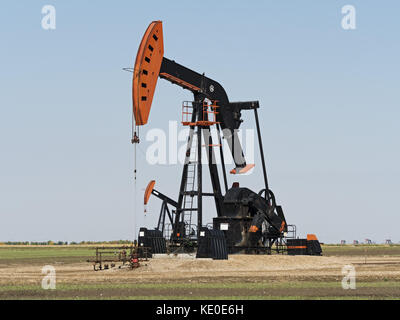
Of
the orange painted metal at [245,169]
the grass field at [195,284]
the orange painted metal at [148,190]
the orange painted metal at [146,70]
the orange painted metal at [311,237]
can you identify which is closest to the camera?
the grass field at [195,284]

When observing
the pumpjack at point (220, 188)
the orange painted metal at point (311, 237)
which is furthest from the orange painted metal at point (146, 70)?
the orange painted metal at point (311, 237)

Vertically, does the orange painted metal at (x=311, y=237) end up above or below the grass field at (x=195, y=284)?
above

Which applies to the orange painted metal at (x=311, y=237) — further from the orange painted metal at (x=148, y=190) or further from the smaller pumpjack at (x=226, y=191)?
the orange painted metal at (x=148, y=190)

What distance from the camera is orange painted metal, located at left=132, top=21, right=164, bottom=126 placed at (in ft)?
89.9

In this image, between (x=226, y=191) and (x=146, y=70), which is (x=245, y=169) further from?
(x=146, y=70)

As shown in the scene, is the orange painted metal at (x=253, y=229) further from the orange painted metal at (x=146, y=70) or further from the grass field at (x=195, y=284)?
the orange painted metal at (x=146, y=70)

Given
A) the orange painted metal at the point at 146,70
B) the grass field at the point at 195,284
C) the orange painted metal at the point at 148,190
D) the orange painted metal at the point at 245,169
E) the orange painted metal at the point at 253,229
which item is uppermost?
the orange painted metal at the point at 146,70

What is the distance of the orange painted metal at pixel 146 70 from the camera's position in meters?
27.4

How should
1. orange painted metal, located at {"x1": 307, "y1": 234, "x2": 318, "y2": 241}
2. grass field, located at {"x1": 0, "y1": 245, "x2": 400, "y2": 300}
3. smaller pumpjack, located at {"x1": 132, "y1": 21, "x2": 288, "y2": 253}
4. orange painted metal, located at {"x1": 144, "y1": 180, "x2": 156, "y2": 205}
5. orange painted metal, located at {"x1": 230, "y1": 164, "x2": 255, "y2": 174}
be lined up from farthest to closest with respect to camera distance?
orange painted metal, located at {"x1": 307, "y1": 234, "x2": 318, "y2": 241}, orange painted metal, located at {"x1": 144, "y1": 180, "x2": 156, "y2": 205}, orange painted metal, located at {"x1": 230, "y1": 164, "x2": 255, "y2": 174}, smaller pumpjack, located at {"x1": 132, "y1": 21, "x2": 288, "y2": 253}, grass field, located at {"x1": 0, "y1": 245, "x2": 400, "y2": 300}

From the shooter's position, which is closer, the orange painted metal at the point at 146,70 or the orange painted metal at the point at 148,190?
the orange painted metal at the point at 146,70

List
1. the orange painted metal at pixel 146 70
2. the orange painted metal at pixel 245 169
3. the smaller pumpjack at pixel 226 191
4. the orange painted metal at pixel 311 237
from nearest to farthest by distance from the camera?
the orange painted metal at pixel 146 70 < the smaller pumpjack at pixel 226 191 < the orange painted metal at pixel 245 169 < the orange painted metal at pixel 311 237

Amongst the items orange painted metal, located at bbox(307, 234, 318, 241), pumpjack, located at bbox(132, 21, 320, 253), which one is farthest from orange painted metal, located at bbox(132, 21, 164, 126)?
orange painted metal, located at bbox(307, 234, 318, 241)

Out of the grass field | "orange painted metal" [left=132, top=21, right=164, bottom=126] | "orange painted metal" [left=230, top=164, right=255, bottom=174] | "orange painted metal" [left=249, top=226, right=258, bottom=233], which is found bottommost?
the grass field

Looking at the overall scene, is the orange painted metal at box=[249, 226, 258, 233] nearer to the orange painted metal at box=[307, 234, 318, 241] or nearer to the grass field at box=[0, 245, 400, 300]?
the orange painted metal at box=[307, 234, 318, 241]
